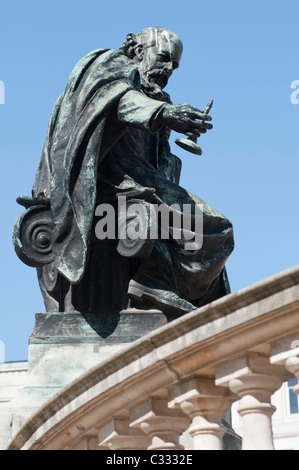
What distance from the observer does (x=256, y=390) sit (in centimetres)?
930

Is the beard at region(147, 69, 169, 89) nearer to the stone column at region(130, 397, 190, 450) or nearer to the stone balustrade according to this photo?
the stone balustrade

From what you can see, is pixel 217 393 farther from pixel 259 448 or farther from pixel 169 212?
pixel 169 212

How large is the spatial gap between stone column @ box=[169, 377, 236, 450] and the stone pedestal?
2938mm

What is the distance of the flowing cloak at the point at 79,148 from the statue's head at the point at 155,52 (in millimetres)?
413

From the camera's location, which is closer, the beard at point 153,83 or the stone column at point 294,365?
the stone column at point 294,365

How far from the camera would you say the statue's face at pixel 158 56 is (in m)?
14.3

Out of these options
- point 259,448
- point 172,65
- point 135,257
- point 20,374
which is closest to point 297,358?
point 259,448

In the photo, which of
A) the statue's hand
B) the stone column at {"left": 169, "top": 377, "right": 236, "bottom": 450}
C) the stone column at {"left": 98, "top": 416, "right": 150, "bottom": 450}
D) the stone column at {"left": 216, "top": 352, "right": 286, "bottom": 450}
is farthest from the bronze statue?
the stone column at {"left": 216, "top": 352, "right": 286, "bottom": 450}

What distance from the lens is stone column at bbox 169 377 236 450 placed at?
31.9 feet

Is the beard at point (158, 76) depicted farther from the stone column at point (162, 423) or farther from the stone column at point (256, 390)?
the stone column at point (256, 390)

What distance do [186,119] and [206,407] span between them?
3.79 metres

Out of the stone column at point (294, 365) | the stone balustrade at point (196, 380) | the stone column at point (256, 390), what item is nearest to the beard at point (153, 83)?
the stone balustrade at point (196, 380)

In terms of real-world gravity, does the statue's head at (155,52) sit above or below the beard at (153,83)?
above

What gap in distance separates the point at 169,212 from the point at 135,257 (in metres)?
0.60
